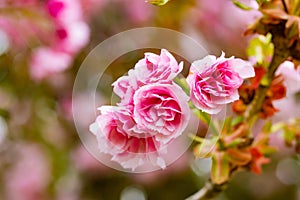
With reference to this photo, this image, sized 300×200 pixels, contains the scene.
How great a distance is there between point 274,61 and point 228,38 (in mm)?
514

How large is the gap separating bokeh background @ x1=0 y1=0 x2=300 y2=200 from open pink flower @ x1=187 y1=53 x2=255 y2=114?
1.29 ft

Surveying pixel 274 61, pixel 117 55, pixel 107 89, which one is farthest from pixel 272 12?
pixel 117 55

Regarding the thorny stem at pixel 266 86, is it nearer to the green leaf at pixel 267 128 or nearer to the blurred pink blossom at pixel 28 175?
the green leaf at pixel 267 128

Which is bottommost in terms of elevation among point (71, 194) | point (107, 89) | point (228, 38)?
point (71, 194)

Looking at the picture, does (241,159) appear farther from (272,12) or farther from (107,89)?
(107,89)

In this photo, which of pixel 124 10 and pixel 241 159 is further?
pixel 124 10

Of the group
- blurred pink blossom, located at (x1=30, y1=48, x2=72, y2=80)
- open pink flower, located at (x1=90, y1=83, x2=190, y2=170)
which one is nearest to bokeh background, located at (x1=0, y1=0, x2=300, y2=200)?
blurred pink blossom, located at (x1=30, y1=48, x2=72, y2=80)

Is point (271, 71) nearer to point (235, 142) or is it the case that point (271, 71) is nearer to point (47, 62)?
point (235, 142)

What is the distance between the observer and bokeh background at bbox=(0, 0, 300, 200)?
0.79 m

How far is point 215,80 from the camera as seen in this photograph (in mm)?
327

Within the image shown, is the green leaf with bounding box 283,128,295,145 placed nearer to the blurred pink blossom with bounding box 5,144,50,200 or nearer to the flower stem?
the flower stem

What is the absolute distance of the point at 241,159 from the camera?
0.44 metres

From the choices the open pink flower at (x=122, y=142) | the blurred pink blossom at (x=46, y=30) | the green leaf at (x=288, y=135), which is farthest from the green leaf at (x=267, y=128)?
the blurred pink blossom at (x=46, y=30)

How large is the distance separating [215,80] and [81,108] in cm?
49
